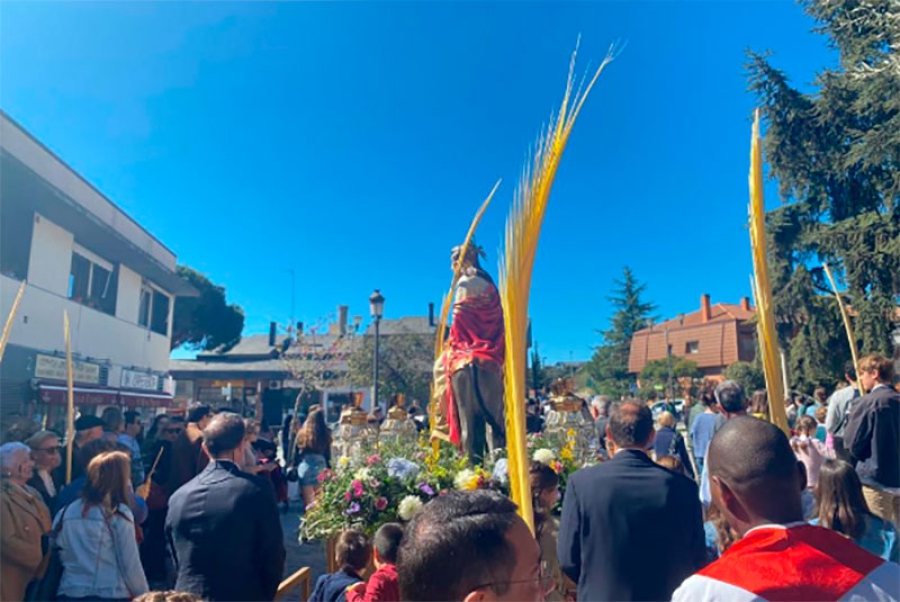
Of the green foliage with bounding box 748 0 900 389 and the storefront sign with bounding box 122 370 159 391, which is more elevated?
the green foliage with bounding box 748 0 900 389

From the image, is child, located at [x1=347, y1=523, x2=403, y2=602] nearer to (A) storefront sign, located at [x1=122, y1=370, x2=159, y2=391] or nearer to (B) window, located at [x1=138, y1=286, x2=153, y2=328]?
(A) storefront sign, located at [x1=122, y1=370, x2=159, y2=391]

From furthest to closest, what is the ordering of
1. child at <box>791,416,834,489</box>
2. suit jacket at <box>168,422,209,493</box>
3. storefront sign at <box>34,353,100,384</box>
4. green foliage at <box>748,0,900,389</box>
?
green foliage at <box>748,0,900,389</box> < storefront sign at <box>34,353,100,384</box> < child at <box>791,416,834,489</box> < suit jacket at <box>168,422,209,493</box>

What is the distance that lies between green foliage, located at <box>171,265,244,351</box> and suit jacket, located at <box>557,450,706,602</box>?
4046cm

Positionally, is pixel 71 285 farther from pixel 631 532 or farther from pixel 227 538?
pixel 631 532

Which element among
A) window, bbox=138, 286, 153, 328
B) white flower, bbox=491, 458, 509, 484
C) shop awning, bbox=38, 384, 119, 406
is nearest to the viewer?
white flower, bbox=491, 458, 509, 484

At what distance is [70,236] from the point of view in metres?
16.1

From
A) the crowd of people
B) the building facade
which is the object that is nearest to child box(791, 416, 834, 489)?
the crowd of people

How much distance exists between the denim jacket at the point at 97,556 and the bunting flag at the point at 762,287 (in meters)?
3.45

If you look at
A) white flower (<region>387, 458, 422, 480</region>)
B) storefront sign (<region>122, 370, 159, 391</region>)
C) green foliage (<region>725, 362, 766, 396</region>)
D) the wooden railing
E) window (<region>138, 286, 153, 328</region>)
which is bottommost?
the wooden railing

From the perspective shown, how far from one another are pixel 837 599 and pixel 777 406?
1.57m

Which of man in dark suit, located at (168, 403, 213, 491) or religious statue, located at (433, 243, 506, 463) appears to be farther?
religious statue, located at (433, 243, 506, 463)

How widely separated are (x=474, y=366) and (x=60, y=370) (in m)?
12.4

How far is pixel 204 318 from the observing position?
134 feet

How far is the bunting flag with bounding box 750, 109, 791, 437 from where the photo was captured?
271 centimetres
